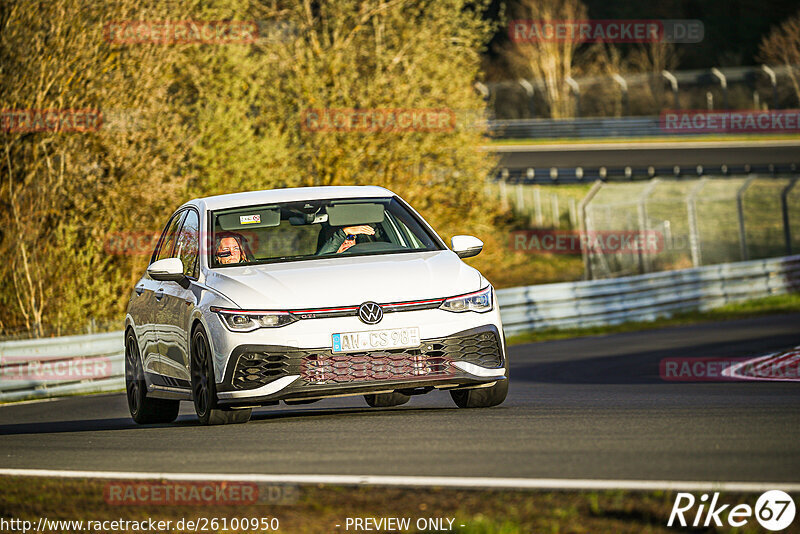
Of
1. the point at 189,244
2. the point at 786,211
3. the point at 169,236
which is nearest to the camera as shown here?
the point at 189,244

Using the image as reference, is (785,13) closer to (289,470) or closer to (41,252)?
(41,252)

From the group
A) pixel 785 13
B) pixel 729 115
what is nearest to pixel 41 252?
pixel 729 115

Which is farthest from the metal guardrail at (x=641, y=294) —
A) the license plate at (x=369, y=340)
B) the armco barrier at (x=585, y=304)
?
the license plate at (x=369, y=340)

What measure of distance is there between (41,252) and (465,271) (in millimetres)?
15046

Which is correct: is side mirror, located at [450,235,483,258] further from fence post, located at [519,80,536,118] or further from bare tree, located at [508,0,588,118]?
bare tree, located at [508,0,588,118]

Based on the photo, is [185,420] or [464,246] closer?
[464,246]

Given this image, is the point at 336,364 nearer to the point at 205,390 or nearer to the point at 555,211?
the point at 205,390

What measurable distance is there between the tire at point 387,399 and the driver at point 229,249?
1926mm

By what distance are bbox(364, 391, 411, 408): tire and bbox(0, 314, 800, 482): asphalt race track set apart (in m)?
0.15

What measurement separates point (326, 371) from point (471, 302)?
1.10 meters

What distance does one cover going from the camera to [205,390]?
30.6 feet

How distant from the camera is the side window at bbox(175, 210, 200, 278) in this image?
1016 cm

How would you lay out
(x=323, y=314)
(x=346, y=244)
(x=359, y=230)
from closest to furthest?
(x=323, y=314)
(x=346, y=244)
(x=359, y=230)

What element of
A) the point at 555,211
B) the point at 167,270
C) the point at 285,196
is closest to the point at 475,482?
the point at 167,270
